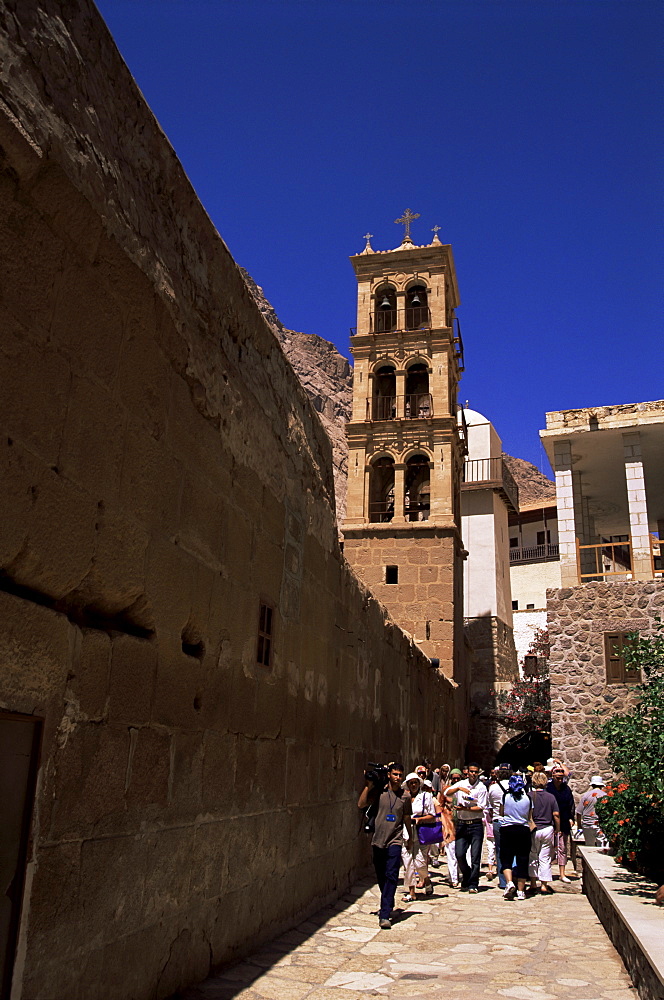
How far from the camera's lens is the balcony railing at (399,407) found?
22.2m

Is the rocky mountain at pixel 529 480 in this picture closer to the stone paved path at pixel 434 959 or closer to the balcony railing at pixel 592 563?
the balcony railing at pixel 592 563

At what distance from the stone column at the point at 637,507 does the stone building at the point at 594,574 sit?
0.02 metres

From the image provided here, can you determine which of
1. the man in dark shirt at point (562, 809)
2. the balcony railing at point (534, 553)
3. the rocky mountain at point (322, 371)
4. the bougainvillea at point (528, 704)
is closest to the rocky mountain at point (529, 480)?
the rocky mountain at point (322, 371)

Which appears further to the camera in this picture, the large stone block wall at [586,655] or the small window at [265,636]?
the large stone block wall at [586,655]

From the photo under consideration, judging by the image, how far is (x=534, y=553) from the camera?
45.1m

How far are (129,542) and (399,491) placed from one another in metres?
17.8

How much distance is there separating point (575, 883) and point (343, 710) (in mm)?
4301

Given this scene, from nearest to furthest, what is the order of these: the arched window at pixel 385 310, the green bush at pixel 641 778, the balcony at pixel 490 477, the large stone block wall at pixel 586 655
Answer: the green bush at pixel 641 778, the large stone block wall at pixel 586 655, the arched window at pixel 385 310, the balcony at pixel 490 477

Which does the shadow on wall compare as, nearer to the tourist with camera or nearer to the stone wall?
the stone wall

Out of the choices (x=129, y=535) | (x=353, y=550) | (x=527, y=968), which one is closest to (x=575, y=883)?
(x=527, y=968)

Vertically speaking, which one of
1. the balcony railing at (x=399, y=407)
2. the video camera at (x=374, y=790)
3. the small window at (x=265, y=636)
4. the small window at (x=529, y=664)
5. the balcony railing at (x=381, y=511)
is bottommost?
the video camera at (x=374, y=790)

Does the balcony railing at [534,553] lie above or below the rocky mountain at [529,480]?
below

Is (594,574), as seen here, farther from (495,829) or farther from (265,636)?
(265,636)

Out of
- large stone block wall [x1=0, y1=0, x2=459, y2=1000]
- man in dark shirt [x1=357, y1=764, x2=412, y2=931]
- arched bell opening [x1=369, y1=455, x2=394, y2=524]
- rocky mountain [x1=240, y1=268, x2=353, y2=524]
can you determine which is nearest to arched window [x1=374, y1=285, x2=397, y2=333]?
arched bell opening [x1=369, y1=455, x2=394, y2=524]
